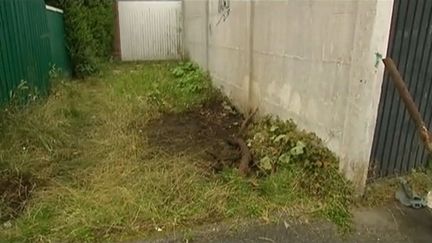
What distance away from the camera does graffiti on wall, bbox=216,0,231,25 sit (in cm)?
535

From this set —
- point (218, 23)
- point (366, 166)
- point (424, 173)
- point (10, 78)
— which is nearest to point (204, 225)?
point (366, 166)

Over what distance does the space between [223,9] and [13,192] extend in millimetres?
4144

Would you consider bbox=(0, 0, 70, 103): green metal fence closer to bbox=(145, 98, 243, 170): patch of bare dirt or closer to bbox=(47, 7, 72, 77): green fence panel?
bbox=(47, 7, 72, 77): green fence panel

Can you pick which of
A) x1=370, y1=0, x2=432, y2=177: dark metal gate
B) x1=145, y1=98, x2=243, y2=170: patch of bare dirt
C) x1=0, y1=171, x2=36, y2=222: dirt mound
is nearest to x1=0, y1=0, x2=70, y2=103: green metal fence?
x1=0, y1=171, x2=36, y2=222: dirt mound

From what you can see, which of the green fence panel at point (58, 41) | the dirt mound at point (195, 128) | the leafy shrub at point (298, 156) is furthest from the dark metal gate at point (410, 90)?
the green fence panel at point (58, 41)

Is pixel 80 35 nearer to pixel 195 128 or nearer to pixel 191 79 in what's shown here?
pixel 191 79

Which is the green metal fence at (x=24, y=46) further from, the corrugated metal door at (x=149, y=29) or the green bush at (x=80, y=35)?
the corrugated metal door at (x=149, y=29)

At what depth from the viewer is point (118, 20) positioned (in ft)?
41.3

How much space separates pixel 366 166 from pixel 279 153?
0.78 meters

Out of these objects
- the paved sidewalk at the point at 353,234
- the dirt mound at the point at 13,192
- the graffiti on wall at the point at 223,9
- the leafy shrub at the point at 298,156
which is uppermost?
the graffiti on wall at the point at 223,9

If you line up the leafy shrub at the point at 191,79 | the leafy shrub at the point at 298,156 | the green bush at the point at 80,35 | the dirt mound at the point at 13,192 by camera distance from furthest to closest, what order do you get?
the green bush at the point at 80,35 < the leafy shrub at the point at 191,79 < the leafy shrub at the point at 298,156 < the dirt mound at the point at 13,192

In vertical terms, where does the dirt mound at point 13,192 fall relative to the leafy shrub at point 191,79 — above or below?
below

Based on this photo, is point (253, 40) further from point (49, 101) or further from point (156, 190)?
point (49, 101)

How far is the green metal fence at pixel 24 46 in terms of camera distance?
13.0ft
